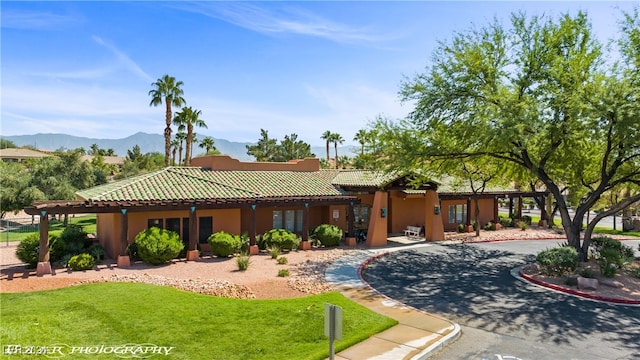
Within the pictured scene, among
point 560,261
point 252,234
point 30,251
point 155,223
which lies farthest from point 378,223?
point 30,251

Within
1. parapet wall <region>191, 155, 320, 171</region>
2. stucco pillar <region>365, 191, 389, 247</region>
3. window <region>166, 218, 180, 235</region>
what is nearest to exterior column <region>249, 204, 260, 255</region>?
window <region>166, 218, 180, 235</region>

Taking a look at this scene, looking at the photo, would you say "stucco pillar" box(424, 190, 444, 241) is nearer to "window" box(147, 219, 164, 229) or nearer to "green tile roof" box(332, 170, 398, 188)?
"green tile roof" box(332, 170, 398, 188)

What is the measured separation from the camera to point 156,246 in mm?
17891

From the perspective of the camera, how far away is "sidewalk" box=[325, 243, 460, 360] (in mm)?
9156

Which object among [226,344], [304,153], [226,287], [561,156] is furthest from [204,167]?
[304,153]

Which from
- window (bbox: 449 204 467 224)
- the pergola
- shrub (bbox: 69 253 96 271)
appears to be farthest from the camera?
window (bbox: 449 204 467 224)

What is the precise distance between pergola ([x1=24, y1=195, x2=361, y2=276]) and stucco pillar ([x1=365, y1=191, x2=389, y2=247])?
1279 mm

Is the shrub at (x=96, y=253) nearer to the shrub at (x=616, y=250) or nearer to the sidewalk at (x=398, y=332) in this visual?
the sidewalk at (x=398, y=332)

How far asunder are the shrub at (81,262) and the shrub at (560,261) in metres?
19.1

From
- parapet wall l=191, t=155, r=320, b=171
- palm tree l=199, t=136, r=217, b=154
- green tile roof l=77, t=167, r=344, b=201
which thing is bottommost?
green tile roof l=77, t=167, r=344, b=201

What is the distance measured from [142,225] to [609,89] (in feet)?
70.8

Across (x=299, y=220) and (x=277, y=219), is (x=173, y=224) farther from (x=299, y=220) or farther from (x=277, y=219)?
(x=299, y=220)

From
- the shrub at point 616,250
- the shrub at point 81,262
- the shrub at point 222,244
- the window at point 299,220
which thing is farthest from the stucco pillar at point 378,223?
the shrub at point 81,262

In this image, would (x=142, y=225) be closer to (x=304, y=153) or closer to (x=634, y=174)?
(x=634, y=174)
